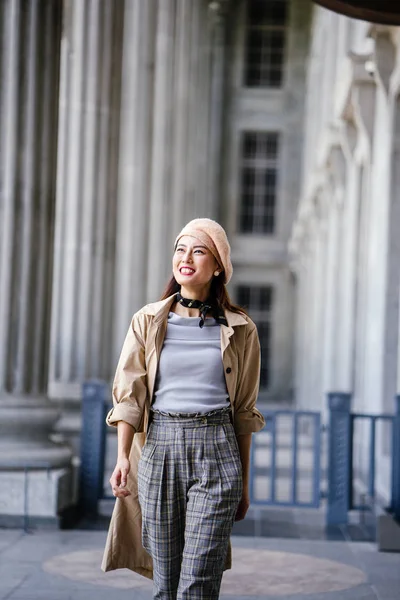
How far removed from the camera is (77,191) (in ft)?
45.9

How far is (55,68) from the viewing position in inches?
359

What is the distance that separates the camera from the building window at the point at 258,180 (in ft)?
122

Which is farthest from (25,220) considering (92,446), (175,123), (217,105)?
(217,105)

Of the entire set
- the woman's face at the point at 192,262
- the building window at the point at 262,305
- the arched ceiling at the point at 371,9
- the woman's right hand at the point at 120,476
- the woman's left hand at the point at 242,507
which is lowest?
the building window at the point at 262,305

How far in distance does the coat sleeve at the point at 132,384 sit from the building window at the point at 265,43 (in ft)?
111

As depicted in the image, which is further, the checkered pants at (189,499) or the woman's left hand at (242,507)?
the woman's left hand at (242,507)

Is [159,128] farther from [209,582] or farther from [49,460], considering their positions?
[209,582]

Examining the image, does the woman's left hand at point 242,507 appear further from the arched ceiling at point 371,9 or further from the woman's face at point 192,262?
the arched ceiling at point 371,9

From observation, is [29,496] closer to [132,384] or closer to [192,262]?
[132,384]

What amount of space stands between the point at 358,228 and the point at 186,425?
12.6 meters

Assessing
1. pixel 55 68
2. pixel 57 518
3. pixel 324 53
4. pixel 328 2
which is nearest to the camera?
pixel 328 2

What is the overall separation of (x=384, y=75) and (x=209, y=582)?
9.55 metres

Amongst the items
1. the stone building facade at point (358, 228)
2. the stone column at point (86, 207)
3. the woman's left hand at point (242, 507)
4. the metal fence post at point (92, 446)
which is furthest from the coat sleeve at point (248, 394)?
the stone column at point (86, 207)

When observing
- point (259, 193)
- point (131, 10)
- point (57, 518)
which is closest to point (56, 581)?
point (57, 518)
